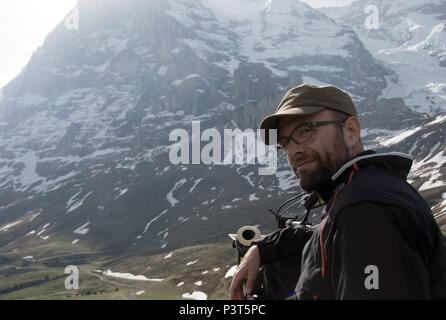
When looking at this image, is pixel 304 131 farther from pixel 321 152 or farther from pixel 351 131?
pixel 351 131

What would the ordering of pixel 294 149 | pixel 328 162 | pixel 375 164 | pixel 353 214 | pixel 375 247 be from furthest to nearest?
pixel 294 149 < pixel 328 162 < pixel 375 164 < pixel 353 214 < pixel 375 247

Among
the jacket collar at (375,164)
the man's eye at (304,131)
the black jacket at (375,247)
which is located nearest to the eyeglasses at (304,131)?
the man's eye at (304,131)

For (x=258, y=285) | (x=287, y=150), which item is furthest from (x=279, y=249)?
(x=287, y=150)

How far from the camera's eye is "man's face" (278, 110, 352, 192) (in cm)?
504

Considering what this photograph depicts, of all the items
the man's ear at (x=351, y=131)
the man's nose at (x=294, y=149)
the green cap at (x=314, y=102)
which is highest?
the green cap at (x=314, y=102)

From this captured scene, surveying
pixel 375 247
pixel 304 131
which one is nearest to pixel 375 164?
pixel 304 131

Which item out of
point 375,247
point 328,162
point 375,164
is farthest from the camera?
point 328,162

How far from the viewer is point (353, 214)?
387 cm

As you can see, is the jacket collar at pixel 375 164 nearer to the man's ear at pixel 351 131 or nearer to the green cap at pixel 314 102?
the man's ear at pixel 351 131

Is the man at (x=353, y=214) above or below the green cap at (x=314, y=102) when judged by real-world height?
below

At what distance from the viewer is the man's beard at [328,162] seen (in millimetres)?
5027

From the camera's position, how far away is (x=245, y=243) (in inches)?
265

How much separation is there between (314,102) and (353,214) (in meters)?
1.59
